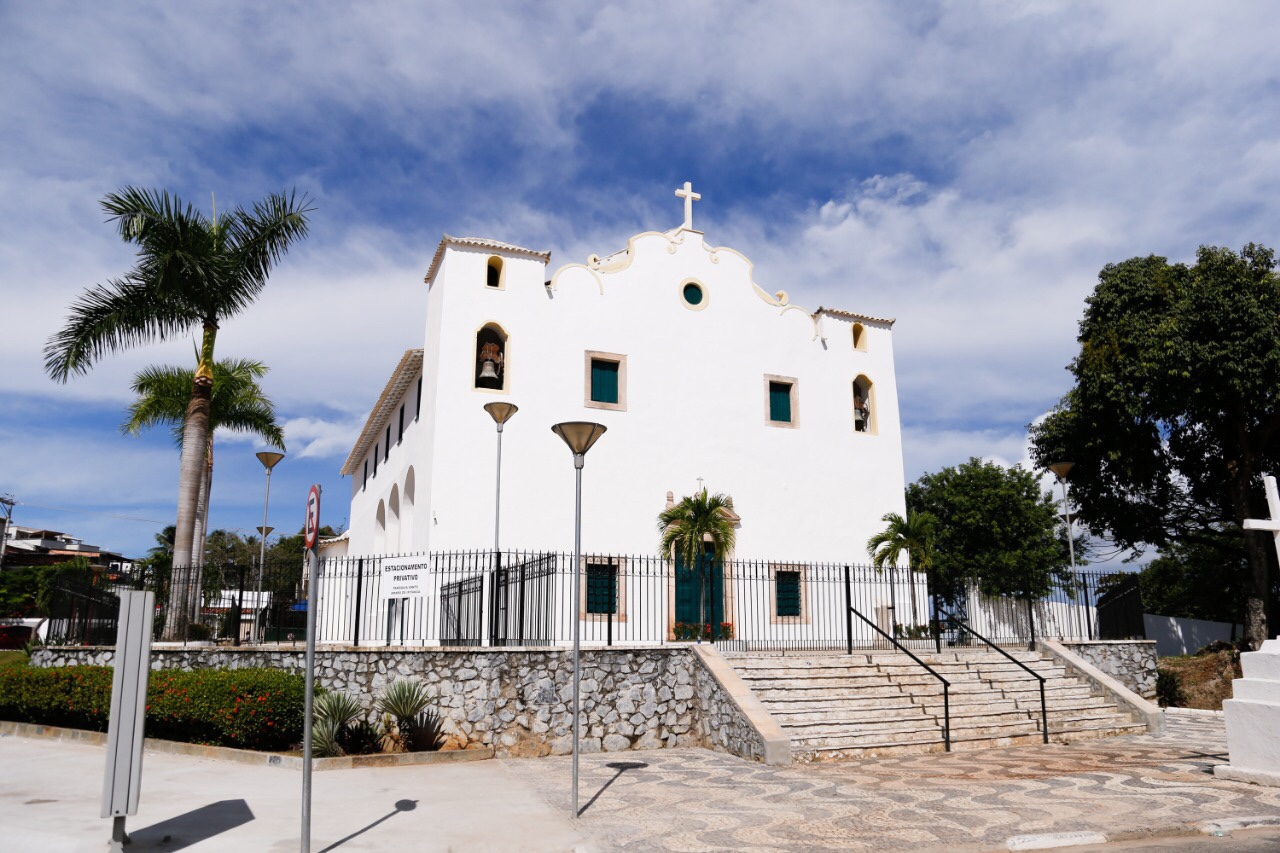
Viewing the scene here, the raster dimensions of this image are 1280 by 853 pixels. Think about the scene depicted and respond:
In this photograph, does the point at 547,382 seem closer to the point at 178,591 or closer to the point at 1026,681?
the point at 178,591

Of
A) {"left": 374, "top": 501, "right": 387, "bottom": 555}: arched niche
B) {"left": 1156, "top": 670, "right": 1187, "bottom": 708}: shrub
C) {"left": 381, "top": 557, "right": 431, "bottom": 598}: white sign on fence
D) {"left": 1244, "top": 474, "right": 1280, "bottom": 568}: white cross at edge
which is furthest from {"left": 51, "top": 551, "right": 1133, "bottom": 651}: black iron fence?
{"left": 1244, "top": 474, "right": 1280, "bottom": 568}: white cross at edge

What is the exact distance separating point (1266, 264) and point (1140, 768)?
17.3 meters

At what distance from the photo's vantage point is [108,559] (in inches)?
3292

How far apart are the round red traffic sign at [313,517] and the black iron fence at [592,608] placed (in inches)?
270

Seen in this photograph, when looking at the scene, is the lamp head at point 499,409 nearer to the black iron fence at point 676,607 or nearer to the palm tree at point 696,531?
the black iron fence at point 676,607

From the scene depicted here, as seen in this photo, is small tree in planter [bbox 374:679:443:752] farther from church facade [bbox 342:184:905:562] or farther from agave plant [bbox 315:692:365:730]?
church facade [bbox 342:184:905:562]

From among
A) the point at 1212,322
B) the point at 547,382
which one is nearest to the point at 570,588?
the point at 547,382

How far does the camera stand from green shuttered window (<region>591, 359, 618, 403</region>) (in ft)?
67.5

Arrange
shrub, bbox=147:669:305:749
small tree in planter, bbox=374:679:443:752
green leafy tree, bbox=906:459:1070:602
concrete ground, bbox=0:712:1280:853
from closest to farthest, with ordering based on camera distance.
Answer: concrete ground, bbox=0:712:1280:853, shrub, bbox=147:669:305:749, small tree in planter, bbox=374:679:443:752, green leafy tree, bbox=906:459:1070:602

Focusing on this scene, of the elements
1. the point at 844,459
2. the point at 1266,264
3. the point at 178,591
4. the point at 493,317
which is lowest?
the point at 178,591

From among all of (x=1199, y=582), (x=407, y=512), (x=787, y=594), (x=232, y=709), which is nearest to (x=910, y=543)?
(x=787, y=594)

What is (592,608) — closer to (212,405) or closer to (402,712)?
(402,712)

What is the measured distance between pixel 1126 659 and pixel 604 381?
12.2 meters

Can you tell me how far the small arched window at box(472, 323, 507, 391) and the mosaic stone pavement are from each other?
9.23m
